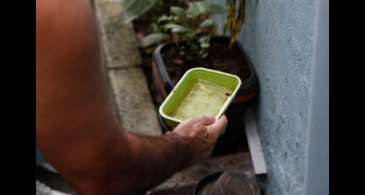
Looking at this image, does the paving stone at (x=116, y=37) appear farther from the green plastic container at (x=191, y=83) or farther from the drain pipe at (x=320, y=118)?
the drain pipe at (x=320, y=118)

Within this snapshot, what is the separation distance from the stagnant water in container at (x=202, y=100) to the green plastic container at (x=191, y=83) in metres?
0.01

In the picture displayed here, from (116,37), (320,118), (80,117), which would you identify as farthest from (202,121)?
(116,37)

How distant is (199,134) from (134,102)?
4.29 ft

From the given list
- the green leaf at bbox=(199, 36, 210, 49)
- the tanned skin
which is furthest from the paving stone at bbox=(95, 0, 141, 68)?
the tanned skin

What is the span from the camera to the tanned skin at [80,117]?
136 centimetres

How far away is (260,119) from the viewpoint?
2.69 metres

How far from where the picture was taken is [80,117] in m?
1.45

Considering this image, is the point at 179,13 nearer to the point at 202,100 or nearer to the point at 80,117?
the point at 202,100

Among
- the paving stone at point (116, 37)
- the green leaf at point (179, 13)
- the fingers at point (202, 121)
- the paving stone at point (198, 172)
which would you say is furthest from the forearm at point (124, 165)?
the paving stone at point (116, 37)

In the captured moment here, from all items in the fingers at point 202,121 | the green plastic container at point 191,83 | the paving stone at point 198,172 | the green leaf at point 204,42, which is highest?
the fingers at point 202,121

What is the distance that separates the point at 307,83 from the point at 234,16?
884mm
